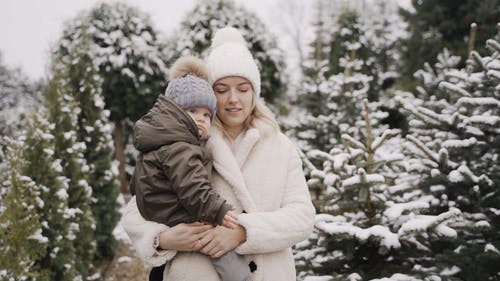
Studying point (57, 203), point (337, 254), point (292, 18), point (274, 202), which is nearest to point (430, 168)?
point (337, 254)

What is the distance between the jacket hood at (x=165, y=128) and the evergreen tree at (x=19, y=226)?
2.63 m

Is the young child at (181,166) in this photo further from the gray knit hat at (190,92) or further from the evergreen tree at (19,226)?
the evergreen tree at (19,226)

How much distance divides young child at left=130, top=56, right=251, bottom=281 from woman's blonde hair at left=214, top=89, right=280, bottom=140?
15cm

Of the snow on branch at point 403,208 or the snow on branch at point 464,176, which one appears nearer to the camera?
the snow on branch at point 403,208

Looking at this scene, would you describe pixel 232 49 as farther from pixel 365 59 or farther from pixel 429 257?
pixel 365 59

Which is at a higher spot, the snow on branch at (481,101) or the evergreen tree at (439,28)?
the evergreen tree at (439,28)

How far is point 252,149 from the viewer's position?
6.61 feet

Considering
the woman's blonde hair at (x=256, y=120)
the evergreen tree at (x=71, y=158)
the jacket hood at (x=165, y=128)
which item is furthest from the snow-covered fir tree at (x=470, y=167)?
the evergreen tree at (x=71, y=158)

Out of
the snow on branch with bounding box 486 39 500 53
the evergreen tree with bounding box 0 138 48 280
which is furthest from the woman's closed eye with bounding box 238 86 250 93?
the evergreen tree with bounding box 0 138 48 280

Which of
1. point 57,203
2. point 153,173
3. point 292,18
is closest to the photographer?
point 153,173

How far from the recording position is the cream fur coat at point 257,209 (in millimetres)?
1778

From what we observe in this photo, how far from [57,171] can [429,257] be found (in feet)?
12.5

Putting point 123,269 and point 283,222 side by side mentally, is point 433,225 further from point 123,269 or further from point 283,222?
point 123,269

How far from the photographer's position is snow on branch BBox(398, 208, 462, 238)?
2.58 m
